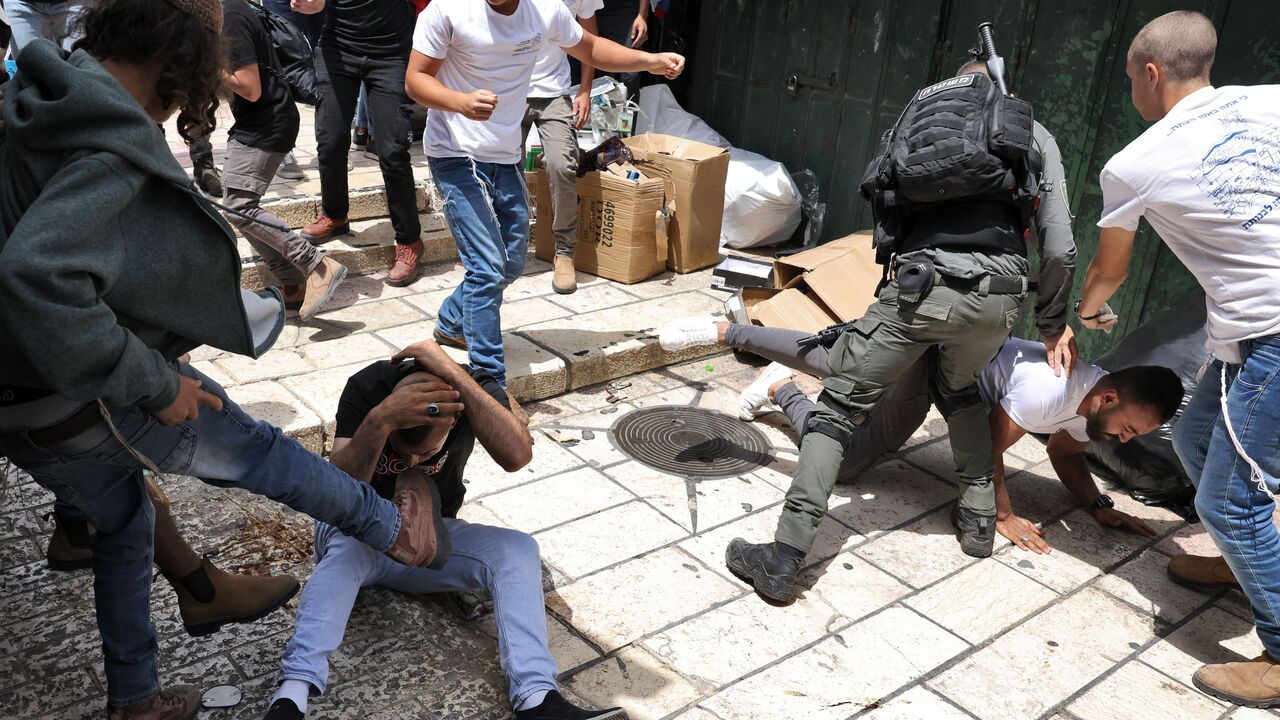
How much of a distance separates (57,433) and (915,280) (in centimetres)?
267

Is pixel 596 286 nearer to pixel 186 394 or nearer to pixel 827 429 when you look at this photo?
pixel 827 429

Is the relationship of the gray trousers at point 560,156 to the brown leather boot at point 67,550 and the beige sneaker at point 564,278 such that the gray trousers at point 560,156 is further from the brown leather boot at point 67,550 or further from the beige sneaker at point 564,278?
the brown leather boot at point 67,550

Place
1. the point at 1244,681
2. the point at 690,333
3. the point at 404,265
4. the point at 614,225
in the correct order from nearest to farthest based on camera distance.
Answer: the point at 1244,681
the point at 690,333
the point at 404,265
the point at 614,225

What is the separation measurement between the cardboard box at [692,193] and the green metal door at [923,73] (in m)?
0.93

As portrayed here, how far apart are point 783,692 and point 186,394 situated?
196cm

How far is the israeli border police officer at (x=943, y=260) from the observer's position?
11.5ft

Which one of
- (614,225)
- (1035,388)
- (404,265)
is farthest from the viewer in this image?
(614,225)

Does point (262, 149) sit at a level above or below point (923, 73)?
below

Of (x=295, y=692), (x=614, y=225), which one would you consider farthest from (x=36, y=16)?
(x=295, y=692)

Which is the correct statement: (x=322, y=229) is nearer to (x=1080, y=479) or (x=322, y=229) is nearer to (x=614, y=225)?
(x=614, y=225)

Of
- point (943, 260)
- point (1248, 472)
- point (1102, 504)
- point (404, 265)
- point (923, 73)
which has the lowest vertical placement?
point (1102, 504)

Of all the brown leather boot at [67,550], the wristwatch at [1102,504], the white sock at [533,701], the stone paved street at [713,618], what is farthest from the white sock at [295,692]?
the wristwatch at [1102,504]

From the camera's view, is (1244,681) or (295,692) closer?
(295,692)

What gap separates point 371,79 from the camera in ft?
18.9
